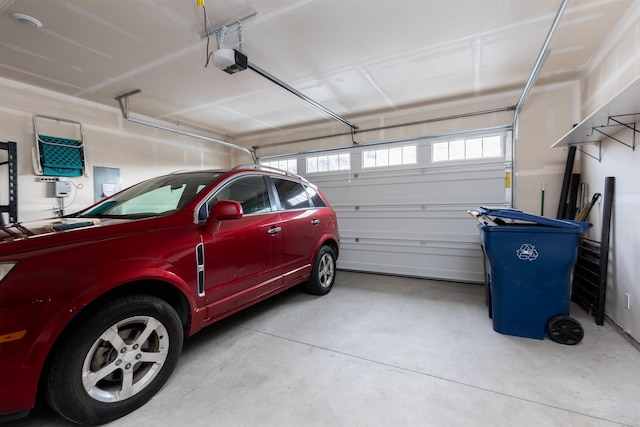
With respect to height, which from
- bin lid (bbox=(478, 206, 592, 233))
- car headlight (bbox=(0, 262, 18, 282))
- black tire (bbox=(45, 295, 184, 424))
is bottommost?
black tire (bbox=(45, 295, 184, 424))

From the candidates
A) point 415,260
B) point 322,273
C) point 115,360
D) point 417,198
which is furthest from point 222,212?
point 415,260

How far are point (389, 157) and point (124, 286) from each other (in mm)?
4297

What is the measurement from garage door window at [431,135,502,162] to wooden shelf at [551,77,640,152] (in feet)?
3.65

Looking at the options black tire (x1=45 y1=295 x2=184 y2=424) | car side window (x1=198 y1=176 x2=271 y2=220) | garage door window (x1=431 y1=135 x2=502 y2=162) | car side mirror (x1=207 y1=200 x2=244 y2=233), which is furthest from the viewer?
garage door window (x1=431 y1=135 x2=502 y2=162)

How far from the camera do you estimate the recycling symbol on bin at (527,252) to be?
234cm

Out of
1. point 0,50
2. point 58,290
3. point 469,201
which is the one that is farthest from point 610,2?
point 0,50

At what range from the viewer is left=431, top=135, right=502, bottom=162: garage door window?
13.5 ft

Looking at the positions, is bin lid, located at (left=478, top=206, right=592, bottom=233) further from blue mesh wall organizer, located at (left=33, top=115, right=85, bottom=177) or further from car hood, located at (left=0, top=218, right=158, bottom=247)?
blue mesh wall organizer, located at (left=33, top=115, right=85, bottom=177)

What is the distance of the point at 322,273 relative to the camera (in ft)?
11.9

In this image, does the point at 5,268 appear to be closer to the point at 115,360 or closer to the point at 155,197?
the point at 115,360

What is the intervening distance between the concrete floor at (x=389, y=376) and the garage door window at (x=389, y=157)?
8.79 ft

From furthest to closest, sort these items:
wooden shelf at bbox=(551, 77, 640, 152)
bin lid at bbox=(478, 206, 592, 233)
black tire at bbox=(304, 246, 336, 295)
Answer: black tire at bbox=(304, 246, 336, 295)
bin lid at bbox=(478, 206, 592, 233)
wooden shelf at bbox=(551, 77, 640, 152)

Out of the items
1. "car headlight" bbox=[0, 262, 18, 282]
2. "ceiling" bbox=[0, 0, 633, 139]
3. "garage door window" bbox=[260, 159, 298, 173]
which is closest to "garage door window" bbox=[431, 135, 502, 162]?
"ceiling" bbox=[0, 0, 633, 139]

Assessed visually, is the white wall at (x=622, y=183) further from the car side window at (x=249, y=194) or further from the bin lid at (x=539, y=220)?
the car side window at (x=249, y=194)
